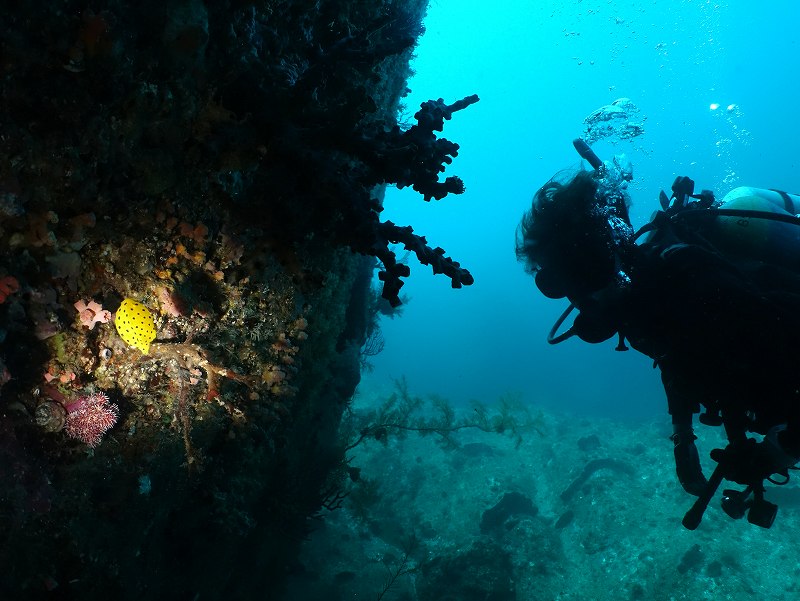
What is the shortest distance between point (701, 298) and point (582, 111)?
135 metres

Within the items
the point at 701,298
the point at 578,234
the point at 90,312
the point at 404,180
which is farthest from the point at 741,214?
the point at 90,312

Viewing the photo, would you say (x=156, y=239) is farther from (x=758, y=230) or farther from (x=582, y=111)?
(x=582, y=111)

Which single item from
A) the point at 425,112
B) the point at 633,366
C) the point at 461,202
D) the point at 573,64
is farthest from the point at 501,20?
the point at 425,112

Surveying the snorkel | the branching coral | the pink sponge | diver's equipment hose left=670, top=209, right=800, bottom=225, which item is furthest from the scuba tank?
the pink sponge

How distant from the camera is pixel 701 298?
309 cm

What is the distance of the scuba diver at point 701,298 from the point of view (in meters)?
2.81

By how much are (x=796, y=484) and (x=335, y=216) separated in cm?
1813

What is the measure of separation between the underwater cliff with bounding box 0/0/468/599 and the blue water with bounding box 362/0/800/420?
155ft

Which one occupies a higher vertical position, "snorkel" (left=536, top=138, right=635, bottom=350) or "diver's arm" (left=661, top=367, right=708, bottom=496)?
"snorkel" (left=536, top=138, right=635, bottom=350)

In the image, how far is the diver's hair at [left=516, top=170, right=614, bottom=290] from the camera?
348 cm

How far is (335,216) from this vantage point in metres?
2.32

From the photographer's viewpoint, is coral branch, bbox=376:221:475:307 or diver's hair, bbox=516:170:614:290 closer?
coral branch, bbox=376:221:475:307

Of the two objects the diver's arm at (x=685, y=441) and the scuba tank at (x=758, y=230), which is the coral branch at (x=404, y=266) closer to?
the diver's arm at (x=685, y=441)

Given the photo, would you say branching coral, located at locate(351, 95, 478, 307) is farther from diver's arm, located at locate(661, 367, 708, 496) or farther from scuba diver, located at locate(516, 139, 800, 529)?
diver's arm, located at locate(661, 367, 708, 496)
